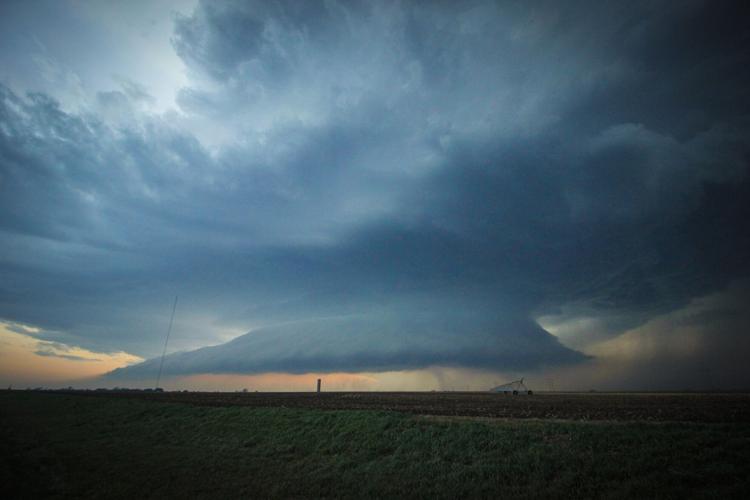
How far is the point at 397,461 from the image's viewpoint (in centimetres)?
2167

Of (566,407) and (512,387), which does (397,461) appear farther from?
(512,387)

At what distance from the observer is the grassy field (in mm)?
15984

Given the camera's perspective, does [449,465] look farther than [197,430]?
No

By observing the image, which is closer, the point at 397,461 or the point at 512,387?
the point at 397,461

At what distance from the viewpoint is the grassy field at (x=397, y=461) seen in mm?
15984

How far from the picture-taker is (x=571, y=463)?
18078 mm

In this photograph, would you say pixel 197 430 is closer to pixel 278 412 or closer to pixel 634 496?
pixel 278 412

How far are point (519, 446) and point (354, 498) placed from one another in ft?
35.1

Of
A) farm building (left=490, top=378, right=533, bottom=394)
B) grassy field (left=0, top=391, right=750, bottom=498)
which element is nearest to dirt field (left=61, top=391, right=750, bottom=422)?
grassy field (left=0, top=391, right=750, bottom=498)

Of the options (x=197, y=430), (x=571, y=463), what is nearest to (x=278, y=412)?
(x=197, y=430)

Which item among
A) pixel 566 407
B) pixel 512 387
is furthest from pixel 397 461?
pixel 512 387

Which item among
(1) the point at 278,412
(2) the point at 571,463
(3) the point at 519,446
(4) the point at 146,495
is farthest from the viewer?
(1) the point at 278,412

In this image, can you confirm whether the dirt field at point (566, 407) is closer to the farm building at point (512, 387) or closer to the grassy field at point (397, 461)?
the grassy field at point (397, 461)

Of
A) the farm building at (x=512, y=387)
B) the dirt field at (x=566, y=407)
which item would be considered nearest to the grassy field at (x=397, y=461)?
the dirt field at (x=566, y=407)
